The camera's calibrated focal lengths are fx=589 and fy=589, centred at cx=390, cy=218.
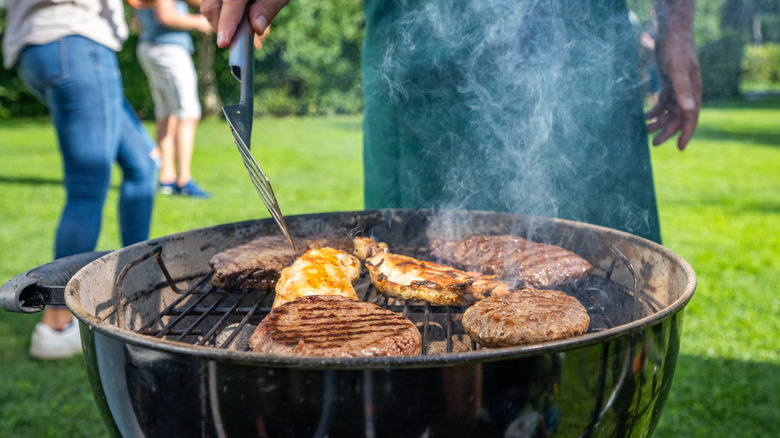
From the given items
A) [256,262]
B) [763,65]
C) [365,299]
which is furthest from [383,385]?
[763,65]

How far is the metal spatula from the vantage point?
1708mm

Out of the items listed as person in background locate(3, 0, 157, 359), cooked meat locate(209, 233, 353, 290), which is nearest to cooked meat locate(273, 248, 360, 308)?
cooked meat locate(209, 233, 353, 290)

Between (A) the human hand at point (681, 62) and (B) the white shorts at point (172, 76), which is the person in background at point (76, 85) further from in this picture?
(B) the white shorts at point (172, 76)

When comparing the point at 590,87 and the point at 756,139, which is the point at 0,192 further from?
the point at 756,139

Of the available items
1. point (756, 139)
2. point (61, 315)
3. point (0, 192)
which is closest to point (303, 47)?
point (0, 192)

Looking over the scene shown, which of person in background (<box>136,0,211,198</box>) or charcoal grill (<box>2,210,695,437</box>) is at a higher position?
person in background (<box>136,0,211,198</box>)

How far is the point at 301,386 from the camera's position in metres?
1.21

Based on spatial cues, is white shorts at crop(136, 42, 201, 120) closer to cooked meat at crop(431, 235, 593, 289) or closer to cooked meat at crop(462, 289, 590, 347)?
cooked meat at crop(431, 235, 593, 289)

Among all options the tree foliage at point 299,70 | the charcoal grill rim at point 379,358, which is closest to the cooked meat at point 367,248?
the charcoal grill rim at point 379,358

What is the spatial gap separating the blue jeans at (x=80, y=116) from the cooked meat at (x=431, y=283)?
218cm

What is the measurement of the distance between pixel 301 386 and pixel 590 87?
2.08 metres

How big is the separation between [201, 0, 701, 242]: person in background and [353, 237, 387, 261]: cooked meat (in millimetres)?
546

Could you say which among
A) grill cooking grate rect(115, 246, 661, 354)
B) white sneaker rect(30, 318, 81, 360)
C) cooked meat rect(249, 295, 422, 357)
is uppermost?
cooked meat rect(249, 295, 422, 357)

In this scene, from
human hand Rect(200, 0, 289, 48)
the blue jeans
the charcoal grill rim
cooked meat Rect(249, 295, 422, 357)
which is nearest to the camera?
the charcoal grill rim
